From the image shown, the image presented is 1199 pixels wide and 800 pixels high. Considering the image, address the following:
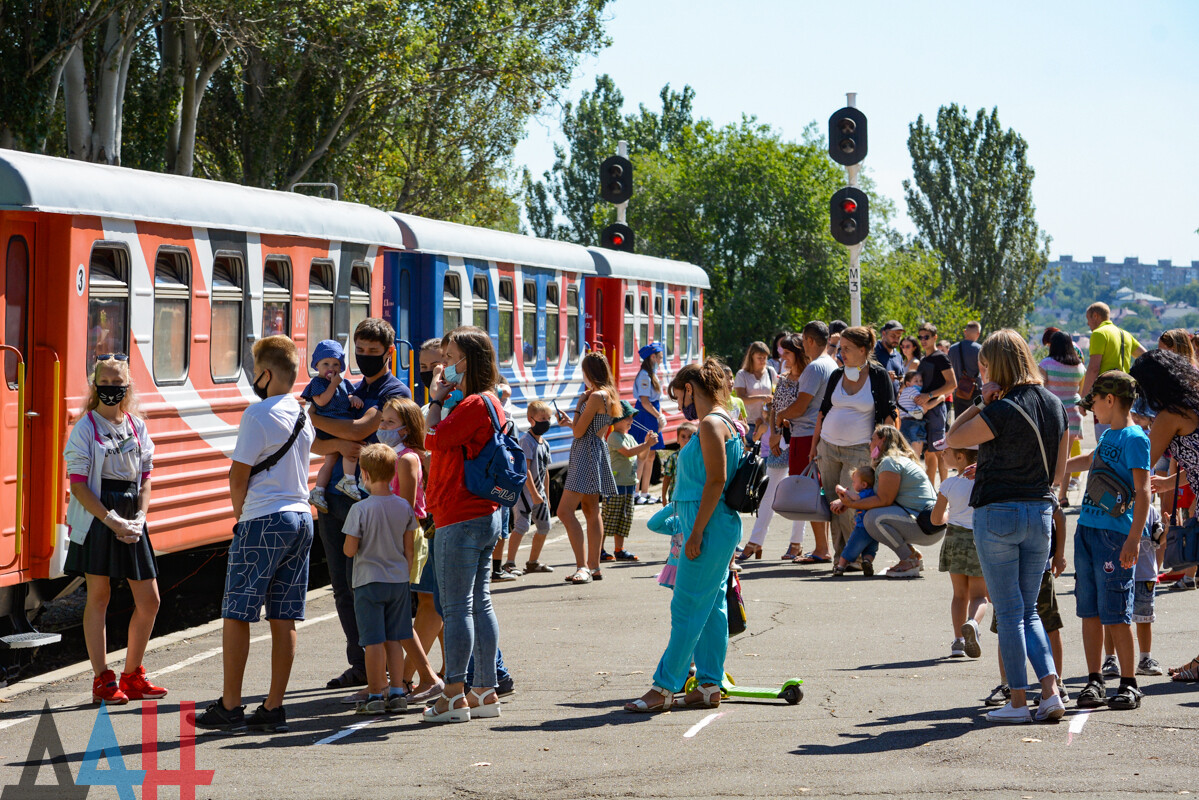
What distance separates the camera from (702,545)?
23.7ft

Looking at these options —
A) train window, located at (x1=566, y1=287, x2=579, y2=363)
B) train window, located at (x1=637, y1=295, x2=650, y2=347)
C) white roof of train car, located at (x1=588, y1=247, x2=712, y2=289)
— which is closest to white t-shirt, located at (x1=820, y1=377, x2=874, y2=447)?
train window, located at (x1=566, y1=287, x2=579, y2=363)

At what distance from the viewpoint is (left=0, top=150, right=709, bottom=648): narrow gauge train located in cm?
838

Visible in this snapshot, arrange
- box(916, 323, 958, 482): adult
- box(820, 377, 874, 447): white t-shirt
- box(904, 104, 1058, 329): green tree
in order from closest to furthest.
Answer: box(820, 377, 874, 447): white t-shirt < box(916, 323, 958, 482): adult < box(904, 104, 1058, 329): green tree

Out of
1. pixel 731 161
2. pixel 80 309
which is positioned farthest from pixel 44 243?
pixel 731 161

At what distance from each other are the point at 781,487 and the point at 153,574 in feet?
18.1

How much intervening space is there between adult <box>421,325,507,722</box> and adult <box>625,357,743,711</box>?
34.9 inches

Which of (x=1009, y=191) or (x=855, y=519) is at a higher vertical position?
(x=1009, y=191)

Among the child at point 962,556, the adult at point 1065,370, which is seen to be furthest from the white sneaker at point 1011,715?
the adult at point 1065,370

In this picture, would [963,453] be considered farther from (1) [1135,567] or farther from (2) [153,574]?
(2) [153,574]

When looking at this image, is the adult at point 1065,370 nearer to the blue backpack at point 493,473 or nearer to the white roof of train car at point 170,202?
the white roof of train car at point 170,202

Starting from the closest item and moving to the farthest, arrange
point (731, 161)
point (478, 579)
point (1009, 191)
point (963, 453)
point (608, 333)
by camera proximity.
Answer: point (478, 579) → point (963, 453) → point (608, 333) → point (731, 161) → point (1009, 191)

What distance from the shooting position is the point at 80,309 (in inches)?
344

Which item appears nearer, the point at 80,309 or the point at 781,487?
the point at 80,309

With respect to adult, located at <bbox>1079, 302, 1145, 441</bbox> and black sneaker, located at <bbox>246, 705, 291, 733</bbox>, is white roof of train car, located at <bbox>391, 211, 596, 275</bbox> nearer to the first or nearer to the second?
adult, located at <bbox>1079, 302, 1145, 441</bbox>
